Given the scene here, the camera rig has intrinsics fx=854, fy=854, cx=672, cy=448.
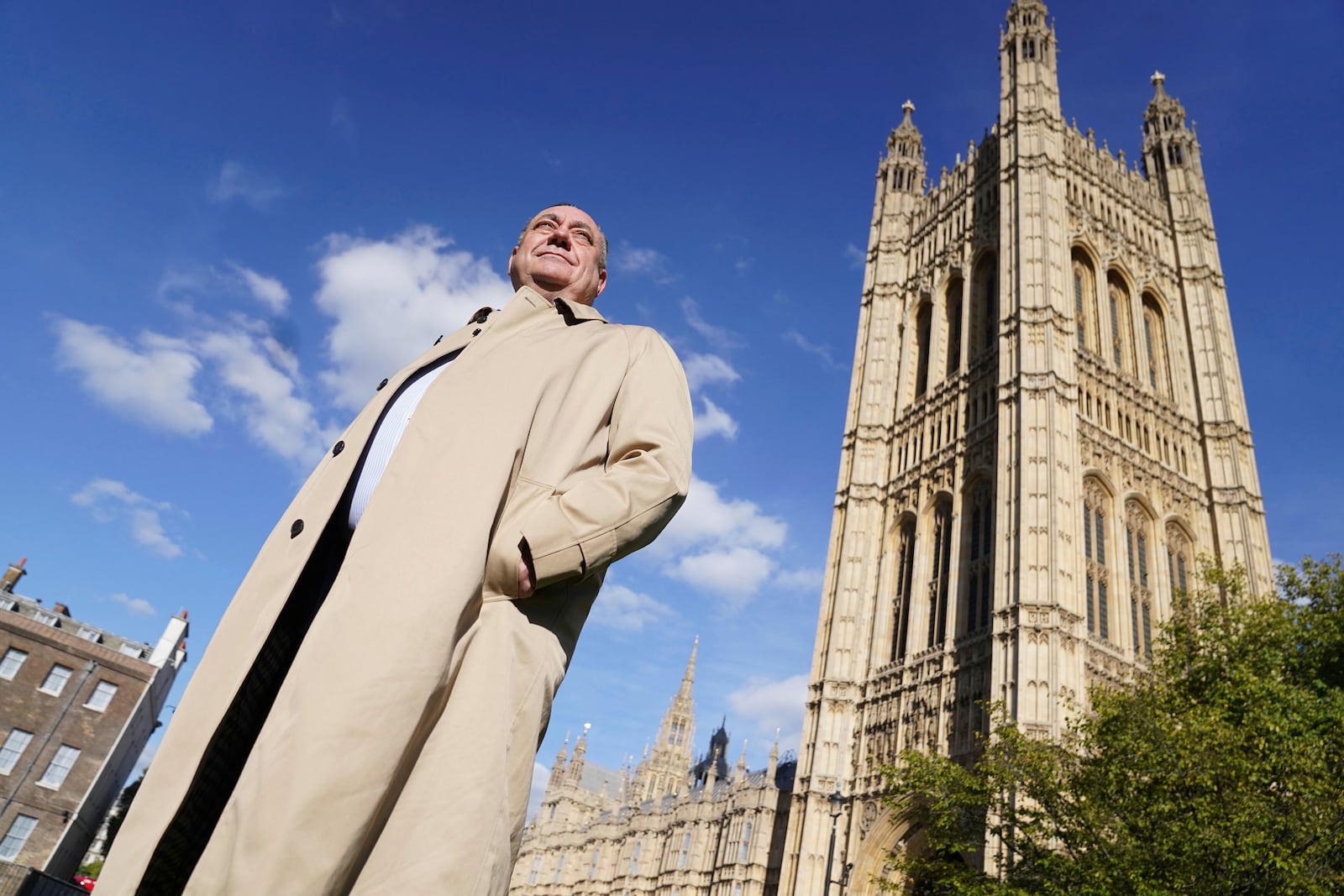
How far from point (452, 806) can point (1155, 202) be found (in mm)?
43443

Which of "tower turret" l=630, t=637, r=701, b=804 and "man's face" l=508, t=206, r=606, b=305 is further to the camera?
"tower turret" l=630, t=637, r=701, b=804

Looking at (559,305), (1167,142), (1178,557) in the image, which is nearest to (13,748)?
(559,305)

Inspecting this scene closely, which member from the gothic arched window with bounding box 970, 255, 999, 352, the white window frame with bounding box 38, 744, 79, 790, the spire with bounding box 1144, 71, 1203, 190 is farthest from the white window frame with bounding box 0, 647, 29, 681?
the spire with bounding box 1144, 71, 1203, 190

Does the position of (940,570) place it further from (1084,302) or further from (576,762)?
(576,762)

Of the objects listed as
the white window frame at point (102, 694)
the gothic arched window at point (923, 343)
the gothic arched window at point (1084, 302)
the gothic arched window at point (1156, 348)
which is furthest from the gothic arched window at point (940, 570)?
the white window frame at point (102, 694)

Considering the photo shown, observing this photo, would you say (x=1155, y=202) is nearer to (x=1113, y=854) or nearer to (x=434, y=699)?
(x=1113, y=854)

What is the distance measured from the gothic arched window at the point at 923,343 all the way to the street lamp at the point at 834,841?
51.6 ft

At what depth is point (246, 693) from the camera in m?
1.69

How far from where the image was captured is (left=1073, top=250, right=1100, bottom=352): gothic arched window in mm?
31016

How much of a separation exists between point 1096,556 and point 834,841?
11.6m

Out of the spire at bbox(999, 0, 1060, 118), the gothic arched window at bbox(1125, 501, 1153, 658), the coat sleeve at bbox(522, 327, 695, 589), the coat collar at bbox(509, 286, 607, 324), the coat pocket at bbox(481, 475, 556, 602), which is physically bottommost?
the coat pocket at bbox(481, 475, 556, 602)

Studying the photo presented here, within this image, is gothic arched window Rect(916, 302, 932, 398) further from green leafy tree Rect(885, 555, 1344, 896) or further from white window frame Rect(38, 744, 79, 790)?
white window frame Rect(38, 744, 79, 790)

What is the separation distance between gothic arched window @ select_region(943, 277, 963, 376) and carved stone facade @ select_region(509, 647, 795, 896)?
18.3m

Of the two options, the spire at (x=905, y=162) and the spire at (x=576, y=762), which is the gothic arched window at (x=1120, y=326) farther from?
the spire at (x=576, y=762)
